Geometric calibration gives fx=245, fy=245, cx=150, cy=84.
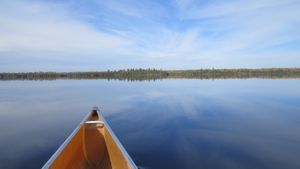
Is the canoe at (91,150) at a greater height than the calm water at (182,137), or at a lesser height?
greater

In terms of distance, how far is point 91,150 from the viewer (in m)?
5.14

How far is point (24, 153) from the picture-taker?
5.66 m

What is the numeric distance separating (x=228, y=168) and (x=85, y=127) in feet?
10.6

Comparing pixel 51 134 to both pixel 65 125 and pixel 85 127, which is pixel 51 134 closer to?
pixel 65 125

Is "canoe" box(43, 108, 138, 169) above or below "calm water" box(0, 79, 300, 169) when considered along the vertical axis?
above

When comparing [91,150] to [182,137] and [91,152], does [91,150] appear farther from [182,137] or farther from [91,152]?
[182,137]

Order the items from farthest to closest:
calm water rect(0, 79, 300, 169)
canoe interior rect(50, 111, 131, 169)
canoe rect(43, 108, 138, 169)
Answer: calm water rect(0, 79, 300, 169) → canoe interior rect(50, 111, 131, 169) → canoe rect(43, 108, 138, 169)

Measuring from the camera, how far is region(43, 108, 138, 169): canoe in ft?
12.8

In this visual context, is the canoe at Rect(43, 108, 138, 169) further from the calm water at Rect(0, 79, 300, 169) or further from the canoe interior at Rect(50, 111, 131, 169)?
the calm water at Rect(0, 79, 300, 169)

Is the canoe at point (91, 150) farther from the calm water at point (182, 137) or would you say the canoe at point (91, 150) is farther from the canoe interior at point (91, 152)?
the calm water at point (182, 137)

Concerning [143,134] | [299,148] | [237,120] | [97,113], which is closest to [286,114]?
[237,120]

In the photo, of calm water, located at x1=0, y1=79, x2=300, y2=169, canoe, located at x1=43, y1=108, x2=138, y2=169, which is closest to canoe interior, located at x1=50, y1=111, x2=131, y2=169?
canoe, located at x1=43, y1=108, x2=138, y2=169

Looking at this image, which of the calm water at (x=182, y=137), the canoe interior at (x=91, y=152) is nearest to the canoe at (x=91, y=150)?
the canoe interior at (x=91, y=152)

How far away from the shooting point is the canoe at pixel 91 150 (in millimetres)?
3895
